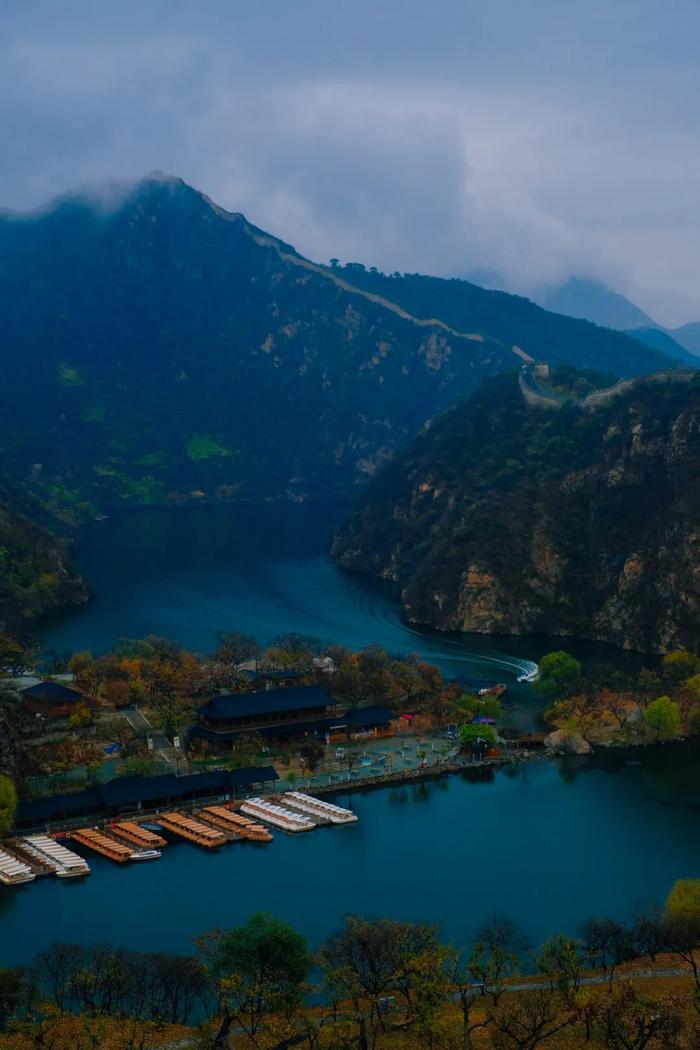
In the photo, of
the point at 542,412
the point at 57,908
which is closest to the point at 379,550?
the point at 542,412

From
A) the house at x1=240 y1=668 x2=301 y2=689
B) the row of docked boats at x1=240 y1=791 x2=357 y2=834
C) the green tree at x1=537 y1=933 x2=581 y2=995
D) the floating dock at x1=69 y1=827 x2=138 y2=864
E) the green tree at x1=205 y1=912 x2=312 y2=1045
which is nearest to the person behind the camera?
the green tree at x1=205 y1=912 x2=312 y2=1045

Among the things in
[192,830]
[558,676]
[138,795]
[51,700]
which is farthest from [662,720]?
[51,700]

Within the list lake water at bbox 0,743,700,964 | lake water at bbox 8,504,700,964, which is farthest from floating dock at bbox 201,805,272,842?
lake water at bbox 8,504,700,964

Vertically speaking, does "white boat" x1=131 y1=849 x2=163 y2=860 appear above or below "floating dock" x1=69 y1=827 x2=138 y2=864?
below

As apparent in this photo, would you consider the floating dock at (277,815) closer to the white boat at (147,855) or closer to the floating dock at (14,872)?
the white boat at (147,855)

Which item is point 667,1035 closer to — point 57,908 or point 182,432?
point 57,908

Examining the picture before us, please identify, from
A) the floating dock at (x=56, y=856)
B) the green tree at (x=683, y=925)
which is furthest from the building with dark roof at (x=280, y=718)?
the green tree at (x=683, y=925)

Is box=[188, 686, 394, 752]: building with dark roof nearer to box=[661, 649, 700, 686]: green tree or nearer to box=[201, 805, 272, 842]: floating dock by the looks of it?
box=[201, 805, 272, 842]: floating dock
